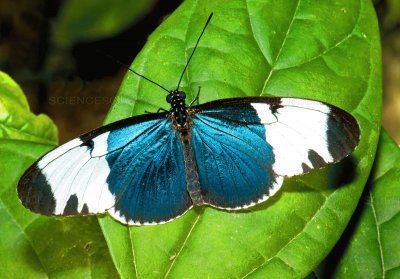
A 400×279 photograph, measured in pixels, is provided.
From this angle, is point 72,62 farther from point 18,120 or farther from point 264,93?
point 264,93

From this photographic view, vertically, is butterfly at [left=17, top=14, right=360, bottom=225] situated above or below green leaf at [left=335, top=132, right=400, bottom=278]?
above

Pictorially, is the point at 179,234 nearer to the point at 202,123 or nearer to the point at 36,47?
the point at 202,123

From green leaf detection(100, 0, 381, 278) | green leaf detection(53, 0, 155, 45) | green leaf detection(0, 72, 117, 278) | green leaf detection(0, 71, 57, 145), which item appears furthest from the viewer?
green leaf detection(53, 0, 155, 45)

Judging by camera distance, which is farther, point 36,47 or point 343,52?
point 36,47

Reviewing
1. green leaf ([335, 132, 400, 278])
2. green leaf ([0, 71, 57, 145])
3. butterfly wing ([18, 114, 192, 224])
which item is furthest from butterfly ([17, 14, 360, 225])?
green leaf ([0, 71, 57, 145])

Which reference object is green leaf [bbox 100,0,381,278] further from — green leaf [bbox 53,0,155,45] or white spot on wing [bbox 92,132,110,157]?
green leaf [bbox 53,0,155,45]

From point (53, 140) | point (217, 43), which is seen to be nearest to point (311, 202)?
point (217, 43)

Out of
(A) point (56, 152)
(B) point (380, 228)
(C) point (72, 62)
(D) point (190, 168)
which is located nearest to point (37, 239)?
(A) point (56, 152)

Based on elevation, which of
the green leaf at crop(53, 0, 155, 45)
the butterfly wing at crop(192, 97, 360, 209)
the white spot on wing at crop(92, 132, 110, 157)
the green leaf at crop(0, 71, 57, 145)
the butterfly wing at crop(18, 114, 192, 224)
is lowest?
the butterfly wing at crop(192, 97, 360, 209)
